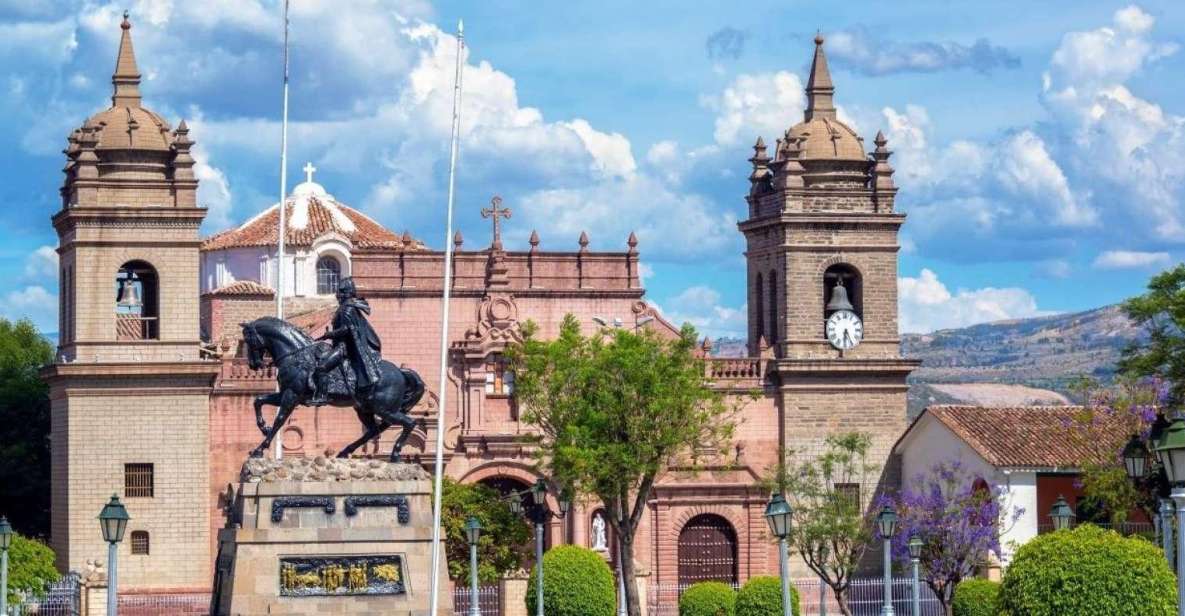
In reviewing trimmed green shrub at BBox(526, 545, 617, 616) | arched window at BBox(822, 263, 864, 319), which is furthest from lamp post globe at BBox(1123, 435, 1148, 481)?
arched window at BBox(822, 263, 864, 319)

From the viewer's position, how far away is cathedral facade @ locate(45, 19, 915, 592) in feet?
205

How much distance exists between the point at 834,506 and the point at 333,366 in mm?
21467

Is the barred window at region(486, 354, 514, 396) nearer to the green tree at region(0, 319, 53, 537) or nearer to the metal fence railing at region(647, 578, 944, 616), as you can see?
→ the metal fence railing at region(647, 578, 944, 616)

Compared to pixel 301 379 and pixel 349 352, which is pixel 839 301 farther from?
pixel 301 379

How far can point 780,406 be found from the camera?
66500mm

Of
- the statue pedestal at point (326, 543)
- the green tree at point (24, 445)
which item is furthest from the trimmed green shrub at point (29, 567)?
the statue pedestal at point (326, 543)

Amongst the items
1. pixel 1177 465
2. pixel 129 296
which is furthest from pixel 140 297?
pixel 1177 465

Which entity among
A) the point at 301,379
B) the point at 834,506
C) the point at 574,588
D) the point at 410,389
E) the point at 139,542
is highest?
the point at 301,379

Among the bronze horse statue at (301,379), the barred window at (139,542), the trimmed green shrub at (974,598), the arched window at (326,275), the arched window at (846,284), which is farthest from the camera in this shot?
the arched window at (326,275)

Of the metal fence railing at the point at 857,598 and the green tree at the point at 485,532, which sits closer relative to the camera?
the green tree at the point at 485,532

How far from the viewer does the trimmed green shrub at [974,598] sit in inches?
2172

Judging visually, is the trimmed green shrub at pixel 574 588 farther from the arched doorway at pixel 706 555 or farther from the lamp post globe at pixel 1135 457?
the lamp post globe at pixel 1135 457

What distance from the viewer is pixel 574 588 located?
56312mm

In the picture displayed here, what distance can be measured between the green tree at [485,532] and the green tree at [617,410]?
1822mm
